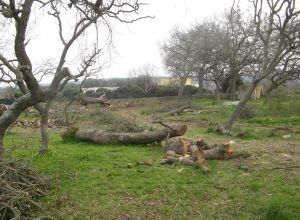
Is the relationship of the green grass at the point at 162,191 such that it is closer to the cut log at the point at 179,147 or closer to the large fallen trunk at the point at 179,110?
the cut log at the point at 179,147

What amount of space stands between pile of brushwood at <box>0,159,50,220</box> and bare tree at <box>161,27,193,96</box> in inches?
1346

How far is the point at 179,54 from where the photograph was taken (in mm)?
41594

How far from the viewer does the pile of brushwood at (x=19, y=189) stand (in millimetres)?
5789

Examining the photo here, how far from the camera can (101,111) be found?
25094mm

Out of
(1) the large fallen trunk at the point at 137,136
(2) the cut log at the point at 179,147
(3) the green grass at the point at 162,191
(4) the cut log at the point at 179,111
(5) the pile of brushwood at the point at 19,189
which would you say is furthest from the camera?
(4) the cut log at the point at 179,111

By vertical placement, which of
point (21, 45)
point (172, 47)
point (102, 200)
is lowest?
point (102, 200)

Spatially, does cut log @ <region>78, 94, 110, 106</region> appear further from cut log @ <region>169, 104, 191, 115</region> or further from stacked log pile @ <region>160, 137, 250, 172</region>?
cut log @ <region>169, 104, 191, 115</region>

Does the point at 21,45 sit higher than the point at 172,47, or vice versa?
the point at 172,47

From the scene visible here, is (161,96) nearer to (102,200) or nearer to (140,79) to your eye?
(140,79)

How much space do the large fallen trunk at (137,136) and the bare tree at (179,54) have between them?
28.6 meters

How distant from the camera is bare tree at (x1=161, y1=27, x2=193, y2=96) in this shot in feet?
134

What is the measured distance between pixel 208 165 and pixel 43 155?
14.3 feet

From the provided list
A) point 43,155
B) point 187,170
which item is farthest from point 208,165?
point 43,155

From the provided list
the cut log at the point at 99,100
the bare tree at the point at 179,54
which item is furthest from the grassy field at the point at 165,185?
the bare tree at the point at 179,54
